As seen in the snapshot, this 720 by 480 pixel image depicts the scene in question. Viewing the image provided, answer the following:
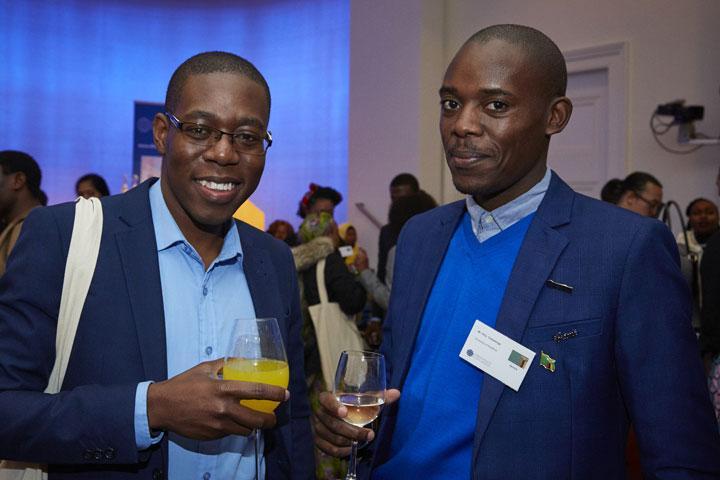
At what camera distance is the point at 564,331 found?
1.45m

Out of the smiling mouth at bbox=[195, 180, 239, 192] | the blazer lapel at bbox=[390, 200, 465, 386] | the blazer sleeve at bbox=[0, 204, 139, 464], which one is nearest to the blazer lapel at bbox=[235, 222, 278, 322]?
the smiling mouth at bbox=[195, 180, 239, 192]

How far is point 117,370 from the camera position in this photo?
1473 millimetres

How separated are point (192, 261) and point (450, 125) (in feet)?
2.42

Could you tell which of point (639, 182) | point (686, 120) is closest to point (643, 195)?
point (639, 182)

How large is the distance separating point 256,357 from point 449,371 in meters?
0.49

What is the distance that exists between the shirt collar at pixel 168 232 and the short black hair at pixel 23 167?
6.57 ft

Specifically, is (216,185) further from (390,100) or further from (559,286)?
(390,100)

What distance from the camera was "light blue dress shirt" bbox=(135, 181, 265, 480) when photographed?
1.56m

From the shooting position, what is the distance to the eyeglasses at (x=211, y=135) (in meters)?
1.66

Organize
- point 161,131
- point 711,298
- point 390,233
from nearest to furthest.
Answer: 1. point 161,131
2. point 711,298
3. point 390,233

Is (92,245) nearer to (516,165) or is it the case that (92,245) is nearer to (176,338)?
(176,338)

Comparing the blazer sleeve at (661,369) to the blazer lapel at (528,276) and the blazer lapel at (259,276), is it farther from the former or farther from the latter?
the blazer lapel at (259,276)

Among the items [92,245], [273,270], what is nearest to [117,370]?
[92,245]

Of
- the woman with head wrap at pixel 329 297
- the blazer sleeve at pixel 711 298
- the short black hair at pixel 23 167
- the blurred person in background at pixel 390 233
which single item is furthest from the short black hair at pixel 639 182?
the short black hair at pixel 23 167
